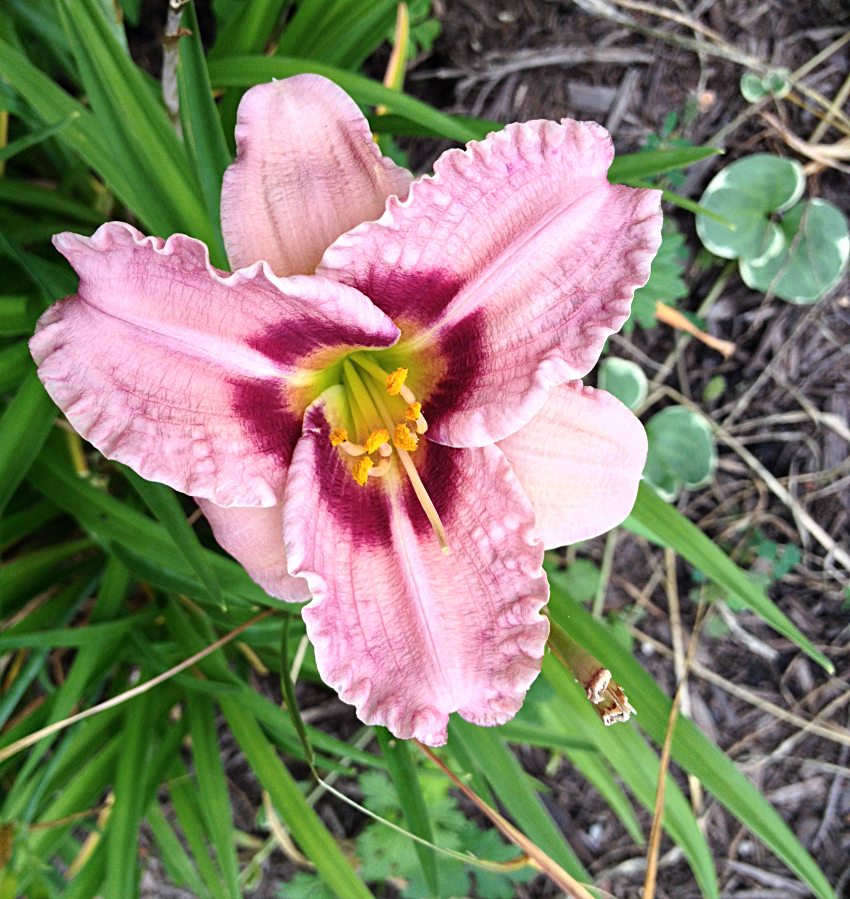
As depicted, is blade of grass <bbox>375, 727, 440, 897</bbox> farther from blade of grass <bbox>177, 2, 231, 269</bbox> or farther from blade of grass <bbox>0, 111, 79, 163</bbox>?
blade of grass <bbox>0, 111, 79, 163</bbox>

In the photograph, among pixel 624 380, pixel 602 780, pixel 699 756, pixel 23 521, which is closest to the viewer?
pixel 699 756

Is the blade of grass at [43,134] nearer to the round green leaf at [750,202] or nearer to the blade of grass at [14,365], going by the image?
the blade of grass at [14,365]

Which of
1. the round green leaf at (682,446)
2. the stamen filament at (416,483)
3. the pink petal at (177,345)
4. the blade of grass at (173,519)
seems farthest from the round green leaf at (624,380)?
the blade of grass at (173,519)

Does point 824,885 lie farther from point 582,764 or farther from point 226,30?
point 226,30

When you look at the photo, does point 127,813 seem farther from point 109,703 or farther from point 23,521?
point 23,521

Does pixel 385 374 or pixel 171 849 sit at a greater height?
pixel 385 374

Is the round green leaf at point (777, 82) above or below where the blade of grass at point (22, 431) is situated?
→ below

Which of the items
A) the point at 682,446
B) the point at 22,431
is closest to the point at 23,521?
the point at 22,431

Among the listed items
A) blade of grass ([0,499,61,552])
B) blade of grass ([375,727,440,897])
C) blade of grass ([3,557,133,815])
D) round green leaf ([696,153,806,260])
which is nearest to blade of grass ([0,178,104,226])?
blade of grass ([0,499,61,552])
